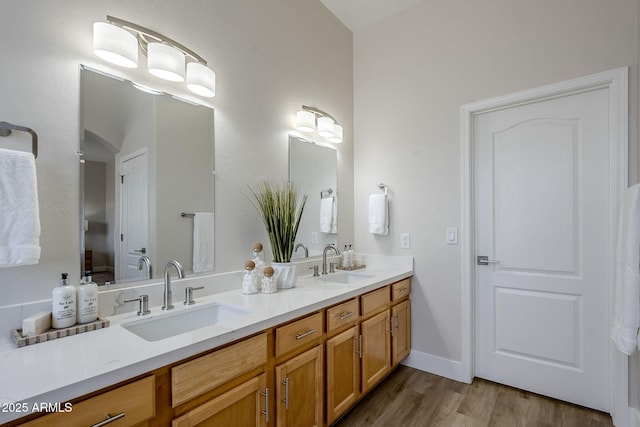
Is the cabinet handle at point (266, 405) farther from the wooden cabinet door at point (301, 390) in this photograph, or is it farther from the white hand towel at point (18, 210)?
the white hand towel at point (18, 210)

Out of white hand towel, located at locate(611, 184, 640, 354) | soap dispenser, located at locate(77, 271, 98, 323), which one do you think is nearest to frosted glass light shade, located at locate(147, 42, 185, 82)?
soap dispenser, located at locate(77, 271, 98, 323)

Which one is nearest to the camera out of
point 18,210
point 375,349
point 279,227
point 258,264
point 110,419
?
point 110,419

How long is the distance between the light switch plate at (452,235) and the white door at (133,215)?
82.3 inches

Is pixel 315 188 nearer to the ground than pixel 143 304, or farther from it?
farther from it

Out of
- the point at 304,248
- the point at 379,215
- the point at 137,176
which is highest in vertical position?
the point at 137,176

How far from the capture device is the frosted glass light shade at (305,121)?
2.35m

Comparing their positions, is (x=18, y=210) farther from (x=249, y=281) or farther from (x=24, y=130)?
(x=249, y=281)

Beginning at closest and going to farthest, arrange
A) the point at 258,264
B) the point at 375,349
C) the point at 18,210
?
the point at 18,210 < the point at 258,264 < the point at 375,349

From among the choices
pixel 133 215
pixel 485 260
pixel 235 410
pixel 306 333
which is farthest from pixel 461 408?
pixel 133 215

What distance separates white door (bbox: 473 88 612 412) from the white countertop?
164 centimetres

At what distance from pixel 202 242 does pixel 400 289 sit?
155 cm

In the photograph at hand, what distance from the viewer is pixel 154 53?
147cm

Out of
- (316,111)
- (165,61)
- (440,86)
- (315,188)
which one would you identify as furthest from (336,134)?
(165,61)

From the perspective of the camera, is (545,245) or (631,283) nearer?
(631,283)
